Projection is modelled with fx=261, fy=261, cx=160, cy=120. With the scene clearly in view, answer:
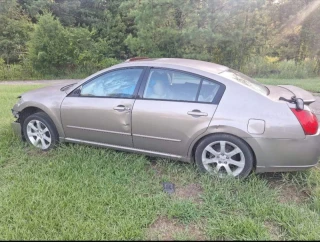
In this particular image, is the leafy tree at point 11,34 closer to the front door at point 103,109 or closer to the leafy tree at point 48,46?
the leafy tree at point 48,46

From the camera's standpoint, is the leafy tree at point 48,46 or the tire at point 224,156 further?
the leafy tree at point 48,46

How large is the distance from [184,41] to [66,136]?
1098 centimetres

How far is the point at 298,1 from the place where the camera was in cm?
1489

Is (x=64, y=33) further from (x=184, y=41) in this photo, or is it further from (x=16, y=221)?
(x=16, y=221)

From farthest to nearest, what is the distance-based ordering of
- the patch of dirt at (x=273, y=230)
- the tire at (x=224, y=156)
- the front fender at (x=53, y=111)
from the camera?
the front fender at (x=53, y=111) < the tire at (x=224, y=156) < the patch of dirt at (x=273, y=230)

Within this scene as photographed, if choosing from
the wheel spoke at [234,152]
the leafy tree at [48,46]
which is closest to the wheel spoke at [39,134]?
the wheel spoke at [234,152]

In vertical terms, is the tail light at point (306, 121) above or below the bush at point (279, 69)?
above

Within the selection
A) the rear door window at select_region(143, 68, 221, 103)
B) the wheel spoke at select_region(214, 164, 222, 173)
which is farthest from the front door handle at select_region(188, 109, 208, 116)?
the wheel spoke at select_region(214, 164, 222, 173)

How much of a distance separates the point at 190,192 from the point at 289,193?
110 centimetres

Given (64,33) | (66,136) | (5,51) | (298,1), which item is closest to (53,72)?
(64,33)

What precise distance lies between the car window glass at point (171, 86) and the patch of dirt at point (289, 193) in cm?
139

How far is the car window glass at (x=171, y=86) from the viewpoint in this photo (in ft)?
10.3

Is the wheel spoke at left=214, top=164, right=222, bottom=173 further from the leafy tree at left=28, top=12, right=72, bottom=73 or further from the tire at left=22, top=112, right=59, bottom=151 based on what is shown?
the leafy tree at left=28, top=12, right=72, bottom=73

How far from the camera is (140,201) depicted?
2.65 meters
